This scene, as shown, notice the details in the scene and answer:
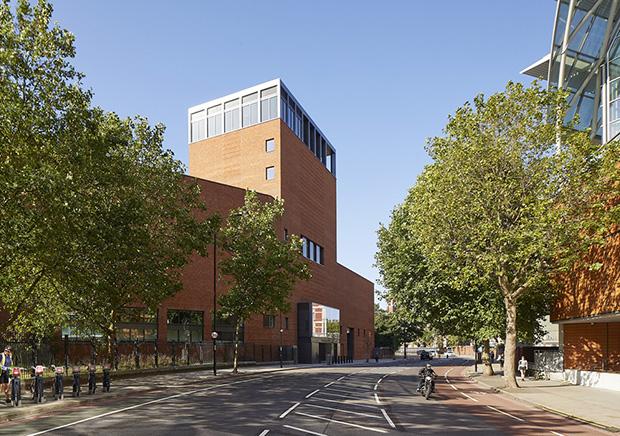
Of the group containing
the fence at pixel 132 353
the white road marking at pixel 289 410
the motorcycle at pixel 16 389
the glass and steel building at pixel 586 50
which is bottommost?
the fence at pixel 132 353

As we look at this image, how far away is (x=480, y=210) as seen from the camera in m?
27.7

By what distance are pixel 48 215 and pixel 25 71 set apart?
515 centimetres

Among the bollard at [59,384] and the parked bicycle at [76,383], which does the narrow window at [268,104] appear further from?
the bollard at [59,384]

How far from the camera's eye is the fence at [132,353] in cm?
3656

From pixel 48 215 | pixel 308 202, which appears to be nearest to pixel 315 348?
pixel 308 202

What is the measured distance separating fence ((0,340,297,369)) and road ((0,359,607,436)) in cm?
1269

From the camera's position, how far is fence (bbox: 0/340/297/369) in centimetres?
3656

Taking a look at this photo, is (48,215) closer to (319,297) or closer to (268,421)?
(268,421)

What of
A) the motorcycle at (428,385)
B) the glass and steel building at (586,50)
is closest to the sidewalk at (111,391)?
the motorcycle at (428,385)

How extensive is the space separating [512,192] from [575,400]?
9.54 metres

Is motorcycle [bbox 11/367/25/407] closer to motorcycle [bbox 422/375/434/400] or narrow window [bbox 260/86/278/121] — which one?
motorcycle [bbox 422/375/434/400]

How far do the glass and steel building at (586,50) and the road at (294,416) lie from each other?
26481 mm

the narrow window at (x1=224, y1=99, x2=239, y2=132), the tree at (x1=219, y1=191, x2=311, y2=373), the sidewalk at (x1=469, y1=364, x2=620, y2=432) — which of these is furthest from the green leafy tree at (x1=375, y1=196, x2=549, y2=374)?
the narrow window at (x1=224, y1=99, x2=239, y2=132)

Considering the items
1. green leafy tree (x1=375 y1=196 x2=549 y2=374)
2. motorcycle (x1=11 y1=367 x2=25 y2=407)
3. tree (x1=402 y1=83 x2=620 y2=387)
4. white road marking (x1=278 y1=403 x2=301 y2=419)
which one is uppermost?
tree (x1=402 y1=83 x2=620 y2=387)
